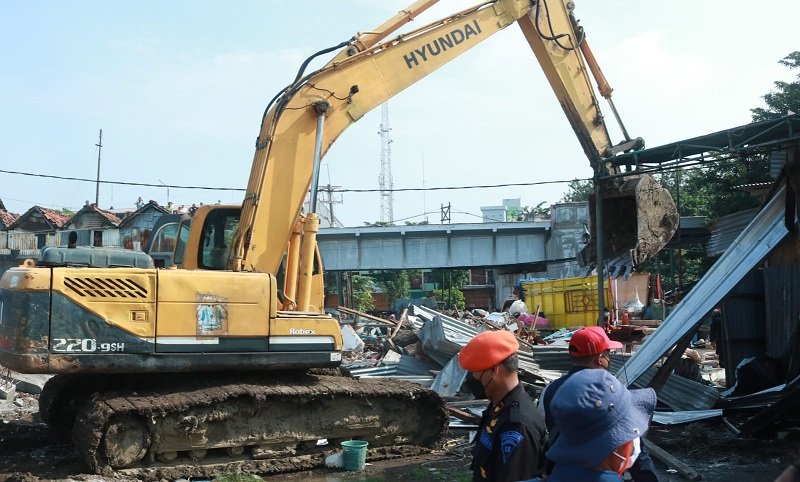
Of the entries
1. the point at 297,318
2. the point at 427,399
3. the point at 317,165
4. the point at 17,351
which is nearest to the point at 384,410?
the point at 427,399

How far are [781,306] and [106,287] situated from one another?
9.03 m

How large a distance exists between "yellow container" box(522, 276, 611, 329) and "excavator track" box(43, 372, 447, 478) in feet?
54.0

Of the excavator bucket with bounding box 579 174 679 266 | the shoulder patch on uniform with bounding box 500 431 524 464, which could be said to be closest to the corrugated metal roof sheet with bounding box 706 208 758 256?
the excavator bucket with bounding box 579 174 679 266

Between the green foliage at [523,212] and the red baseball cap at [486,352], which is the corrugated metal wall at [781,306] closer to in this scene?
the red baseball cap at [486,352]

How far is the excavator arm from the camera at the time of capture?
8.93 meters

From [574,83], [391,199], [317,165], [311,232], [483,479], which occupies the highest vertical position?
[391,199]

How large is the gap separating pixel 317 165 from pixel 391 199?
67.9 metres

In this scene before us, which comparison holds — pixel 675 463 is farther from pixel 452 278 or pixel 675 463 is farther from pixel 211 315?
pixel 452 278

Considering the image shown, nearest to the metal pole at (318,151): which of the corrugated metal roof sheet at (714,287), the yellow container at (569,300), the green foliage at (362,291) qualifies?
the corrugated metal roof sheet at (714,287)

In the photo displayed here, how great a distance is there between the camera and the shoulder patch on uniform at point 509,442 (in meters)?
3.15

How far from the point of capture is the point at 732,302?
12562 mm

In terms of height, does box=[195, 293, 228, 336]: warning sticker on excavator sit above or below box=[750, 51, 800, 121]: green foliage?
below

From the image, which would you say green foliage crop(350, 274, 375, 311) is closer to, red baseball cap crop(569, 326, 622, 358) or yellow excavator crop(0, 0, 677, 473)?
yellow excavator crop(0, 0, 677, 473)

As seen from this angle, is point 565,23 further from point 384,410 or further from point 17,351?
point 17,351
